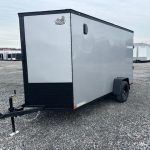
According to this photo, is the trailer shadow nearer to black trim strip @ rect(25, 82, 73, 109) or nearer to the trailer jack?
black trim strip @ rect(25, 82, 73, 109)

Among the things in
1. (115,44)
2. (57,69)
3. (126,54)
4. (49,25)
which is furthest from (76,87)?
(126,54)

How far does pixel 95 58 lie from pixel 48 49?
5.98 feet

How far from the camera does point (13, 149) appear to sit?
17.3 ft

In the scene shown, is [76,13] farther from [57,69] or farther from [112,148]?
[112,148]

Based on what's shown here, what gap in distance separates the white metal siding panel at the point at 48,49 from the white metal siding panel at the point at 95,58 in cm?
22

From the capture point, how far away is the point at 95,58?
749 centimetres

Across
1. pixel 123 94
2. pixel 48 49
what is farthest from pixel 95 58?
pixel 123 94

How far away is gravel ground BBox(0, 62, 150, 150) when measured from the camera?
5422 millimetres

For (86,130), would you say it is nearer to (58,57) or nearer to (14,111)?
(14,111)

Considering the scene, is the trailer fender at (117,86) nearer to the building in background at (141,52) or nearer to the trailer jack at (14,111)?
the trailer jack at (14,111)

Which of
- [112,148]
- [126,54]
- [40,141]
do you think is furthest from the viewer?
[126,54]

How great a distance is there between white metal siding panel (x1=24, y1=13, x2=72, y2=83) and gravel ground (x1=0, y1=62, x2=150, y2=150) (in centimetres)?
137

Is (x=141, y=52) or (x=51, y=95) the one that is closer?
(x=51, y=95)

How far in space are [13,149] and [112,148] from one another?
2.20 m
